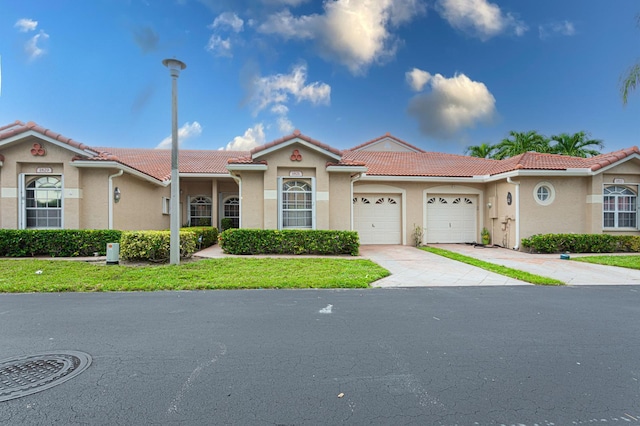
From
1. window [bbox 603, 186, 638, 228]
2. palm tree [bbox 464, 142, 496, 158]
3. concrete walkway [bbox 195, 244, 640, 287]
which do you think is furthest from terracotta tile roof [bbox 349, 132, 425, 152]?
window [bbox 603, 186, 638, 228]

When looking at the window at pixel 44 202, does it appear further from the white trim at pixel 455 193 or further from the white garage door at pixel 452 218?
the white garage door at pixel 452 218

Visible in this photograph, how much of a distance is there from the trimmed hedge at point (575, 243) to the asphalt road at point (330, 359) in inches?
310

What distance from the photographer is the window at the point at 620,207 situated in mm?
14234

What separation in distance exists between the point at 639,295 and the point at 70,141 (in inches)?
672

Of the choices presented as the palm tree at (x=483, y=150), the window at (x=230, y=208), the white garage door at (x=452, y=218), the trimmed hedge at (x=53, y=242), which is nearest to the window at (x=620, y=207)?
the white garage door at (x=452, y=218)

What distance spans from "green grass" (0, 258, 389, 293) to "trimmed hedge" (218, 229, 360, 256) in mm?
1424

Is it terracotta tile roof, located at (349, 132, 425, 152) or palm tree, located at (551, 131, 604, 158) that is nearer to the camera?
terracotta tile roof, located at (349, 132, 425, 152)

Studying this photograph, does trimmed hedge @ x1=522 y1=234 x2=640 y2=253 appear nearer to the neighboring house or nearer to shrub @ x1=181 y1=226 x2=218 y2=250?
the neighboring house

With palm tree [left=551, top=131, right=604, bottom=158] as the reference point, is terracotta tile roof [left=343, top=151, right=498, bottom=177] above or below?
below

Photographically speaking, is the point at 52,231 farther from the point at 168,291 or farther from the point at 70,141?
the point at 168,291

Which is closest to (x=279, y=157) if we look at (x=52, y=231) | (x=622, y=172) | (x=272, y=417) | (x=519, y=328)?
(x=52, y=231)

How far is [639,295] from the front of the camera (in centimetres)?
670

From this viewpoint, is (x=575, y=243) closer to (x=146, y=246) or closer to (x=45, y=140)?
(x=146, y=246)

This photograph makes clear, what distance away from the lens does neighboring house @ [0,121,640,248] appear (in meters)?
11.8
